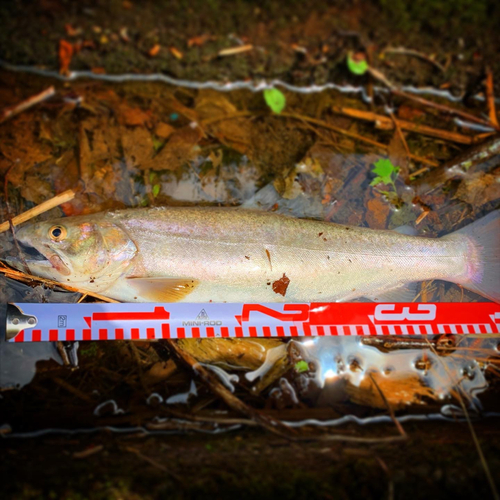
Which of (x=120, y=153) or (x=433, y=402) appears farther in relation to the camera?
(x=120, y=153)

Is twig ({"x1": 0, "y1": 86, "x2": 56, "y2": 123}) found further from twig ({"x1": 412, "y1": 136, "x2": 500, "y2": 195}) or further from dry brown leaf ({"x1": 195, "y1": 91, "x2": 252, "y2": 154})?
twig ({"x1": 412, "y1": 136, "x2": 500, "y2": 195})

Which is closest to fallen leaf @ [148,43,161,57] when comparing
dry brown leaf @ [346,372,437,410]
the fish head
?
the fish head

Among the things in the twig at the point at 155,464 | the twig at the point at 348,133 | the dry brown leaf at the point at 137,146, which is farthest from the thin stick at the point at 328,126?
the twig at the point at 155,464

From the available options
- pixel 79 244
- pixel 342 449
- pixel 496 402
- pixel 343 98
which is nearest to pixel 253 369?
pixel 342 449

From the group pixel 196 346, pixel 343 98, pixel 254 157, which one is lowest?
pixel 196 346

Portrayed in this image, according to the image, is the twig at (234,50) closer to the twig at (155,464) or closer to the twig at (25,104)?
the twig at (25,104)

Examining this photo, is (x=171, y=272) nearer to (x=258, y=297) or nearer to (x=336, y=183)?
(x=258, y=297)

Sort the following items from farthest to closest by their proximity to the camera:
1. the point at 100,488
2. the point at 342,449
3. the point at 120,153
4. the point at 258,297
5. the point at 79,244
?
the point at 120,153
the point at 258,297
the point at 79,244
the point at 342,449
the point at 100,488
